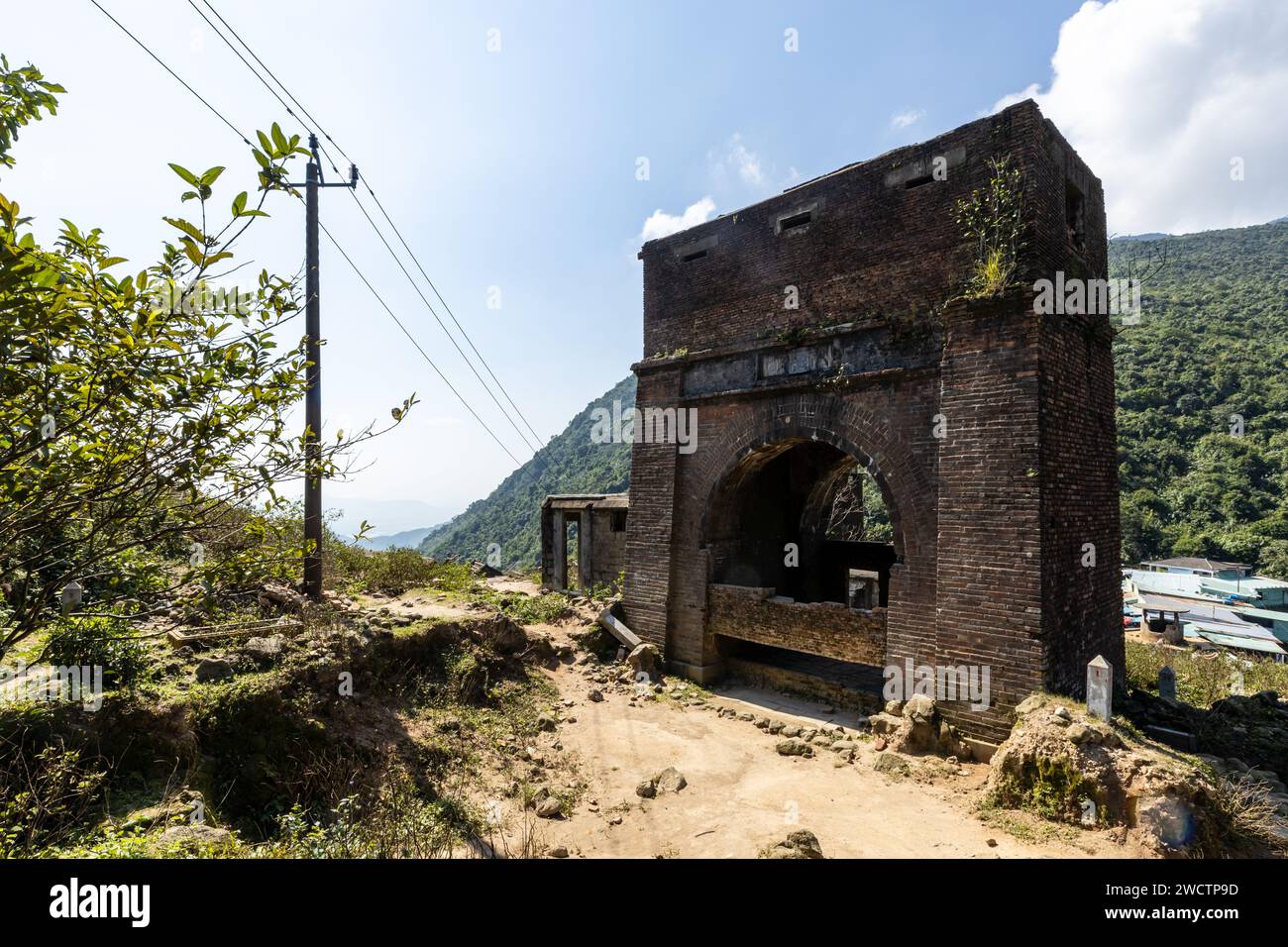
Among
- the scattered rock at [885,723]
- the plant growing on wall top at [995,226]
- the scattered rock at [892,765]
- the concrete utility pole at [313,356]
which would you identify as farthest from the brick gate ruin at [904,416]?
the concrete utility pole at [313,356]

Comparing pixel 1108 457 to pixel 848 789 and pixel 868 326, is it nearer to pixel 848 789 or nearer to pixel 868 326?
pixel 868 326

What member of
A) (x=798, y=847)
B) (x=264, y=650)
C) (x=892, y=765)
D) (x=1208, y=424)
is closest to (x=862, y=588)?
(x=892, y=765)

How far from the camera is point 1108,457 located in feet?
29.3

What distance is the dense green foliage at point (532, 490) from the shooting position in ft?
171

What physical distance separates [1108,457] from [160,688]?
42.4 feet

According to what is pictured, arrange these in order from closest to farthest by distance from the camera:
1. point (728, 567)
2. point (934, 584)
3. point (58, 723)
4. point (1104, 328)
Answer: point (58, 723) → point (934, 584) → point (1104, 328) → point (728, 567)

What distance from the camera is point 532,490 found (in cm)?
7012

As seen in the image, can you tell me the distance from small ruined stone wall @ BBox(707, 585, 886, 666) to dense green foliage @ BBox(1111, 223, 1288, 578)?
1255 inches

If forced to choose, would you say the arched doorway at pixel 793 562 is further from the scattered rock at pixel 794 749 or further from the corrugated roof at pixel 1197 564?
the corrugated roof at pixel 1197 564

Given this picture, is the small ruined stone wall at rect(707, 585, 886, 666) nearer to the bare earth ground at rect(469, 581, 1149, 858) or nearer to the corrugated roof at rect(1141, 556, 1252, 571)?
the bare earth ground at rect(469, 581, 1149, 858)

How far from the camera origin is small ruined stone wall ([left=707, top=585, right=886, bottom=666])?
359 inches

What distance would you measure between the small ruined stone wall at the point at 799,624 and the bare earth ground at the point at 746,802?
3.81 feet

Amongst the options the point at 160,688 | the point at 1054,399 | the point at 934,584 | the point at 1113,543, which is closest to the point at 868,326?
the point at 1054,399

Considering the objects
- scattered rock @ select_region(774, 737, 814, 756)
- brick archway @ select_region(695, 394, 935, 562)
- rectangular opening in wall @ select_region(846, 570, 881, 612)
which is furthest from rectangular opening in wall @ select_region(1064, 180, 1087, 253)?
scattered rock @ select_region(774, 737, 814, 756)
